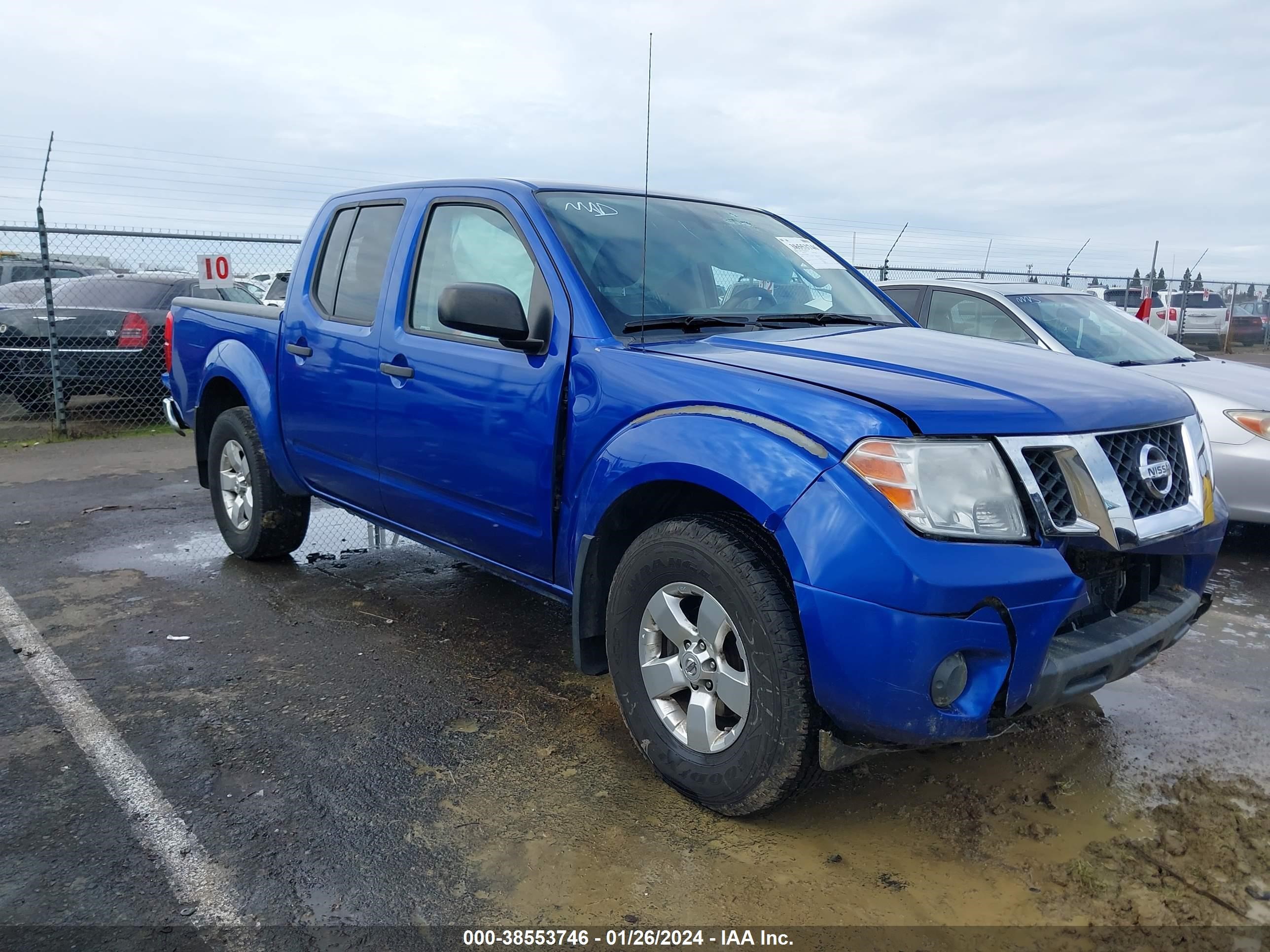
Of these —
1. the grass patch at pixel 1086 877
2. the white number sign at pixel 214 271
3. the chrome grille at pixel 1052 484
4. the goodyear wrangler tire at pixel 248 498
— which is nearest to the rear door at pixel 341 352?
the goodyear wrangler tire at pixel 248 498

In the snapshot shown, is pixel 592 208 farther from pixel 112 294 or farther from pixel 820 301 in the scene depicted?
pixel 112 294

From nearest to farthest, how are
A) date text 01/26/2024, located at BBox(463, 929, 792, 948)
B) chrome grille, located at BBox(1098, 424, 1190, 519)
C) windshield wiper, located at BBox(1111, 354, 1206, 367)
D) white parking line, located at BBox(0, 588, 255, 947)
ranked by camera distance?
date text 01/26/2024, located at BBox(463, 929, 792, 948), white parking line, located at BBox(0, 588, 255, 947), chrome grille, located at BBox(1098, 424, 1190, 519), windshield wiper, located at BBox(1111, 354, 1206, 367)

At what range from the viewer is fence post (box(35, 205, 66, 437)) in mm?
9508

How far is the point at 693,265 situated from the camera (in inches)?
145

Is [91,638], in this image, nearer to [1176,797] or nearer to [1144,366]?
[1176,797]

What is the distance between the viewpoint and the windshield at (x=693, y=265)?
135 inches

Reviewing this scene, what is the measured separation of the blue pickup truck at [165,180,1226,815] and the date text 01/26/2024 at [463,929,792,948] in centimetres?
38

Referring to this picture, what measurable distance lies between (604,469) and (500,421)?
22.9 inches

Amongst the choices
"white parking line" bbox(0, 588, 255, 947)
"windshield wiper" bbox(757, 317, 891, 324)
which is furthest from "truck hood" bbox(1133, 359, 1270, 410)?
"white parking line" bbox(0, 588, 255, 947)

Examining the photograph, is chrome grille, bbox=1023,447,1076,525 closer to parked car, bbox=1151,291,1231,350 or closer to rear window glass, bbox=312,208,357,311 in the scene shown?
rear window glass, bbox=312,208,357,311

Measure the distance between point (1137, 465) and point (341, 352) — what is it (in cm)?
311

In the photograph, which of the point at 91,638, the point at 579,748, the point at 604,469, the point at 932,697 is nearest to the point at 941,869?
the point at 932,697

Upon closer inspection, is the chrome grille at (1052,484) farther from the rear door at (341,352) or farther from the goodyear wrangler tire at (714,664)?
the rear door at (341,352)

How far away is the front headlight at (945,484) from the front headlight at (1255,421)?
12.5ft
